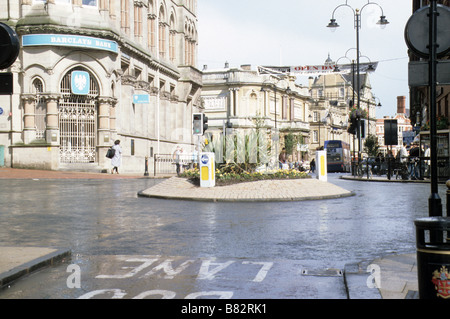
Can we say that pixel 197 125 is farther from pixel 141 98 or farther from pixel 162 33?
pixel 162 33

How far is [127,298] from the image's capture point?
5492 mm

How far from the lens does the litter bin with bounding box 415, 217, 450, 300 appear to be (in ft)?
13.9

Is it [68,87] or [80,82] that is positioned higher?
[80,82]

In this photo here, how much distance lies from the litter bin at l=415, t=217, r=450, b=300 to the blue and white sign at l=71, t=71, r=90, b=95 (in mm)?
31952

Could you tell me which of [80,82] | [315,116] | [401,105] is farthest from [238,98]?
[401,105]

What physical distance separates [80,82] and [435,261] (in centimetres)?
3245

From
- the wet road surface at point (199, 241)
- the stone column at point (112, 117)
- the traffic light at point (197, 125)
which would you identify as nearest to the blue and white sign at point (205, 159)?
the wet road surface at point (199, 241)

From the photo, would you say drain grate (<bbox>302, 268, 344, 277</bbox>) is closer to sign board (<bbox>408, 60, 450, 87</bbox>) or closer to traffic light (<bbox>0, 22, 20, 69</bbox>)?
sign board (<bbox>408, 60, 450, 87</bbox>)

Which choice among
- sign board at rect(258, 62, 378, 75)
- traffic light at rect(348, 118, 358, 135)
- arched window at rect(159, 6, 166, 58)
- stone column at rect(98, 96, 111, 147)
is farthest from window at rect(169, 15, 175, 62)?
traffic light at rect(348, 118, 358, 135)

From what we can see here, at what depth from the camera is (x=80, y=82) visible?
114ft

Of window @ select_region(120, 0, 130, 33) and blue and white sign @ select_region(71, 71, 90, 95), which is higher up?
window @ select_region(120, 0, 130, 33)

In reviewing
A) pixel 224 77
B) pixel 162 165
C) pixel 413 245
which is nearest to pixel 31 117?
pixel 162 165
